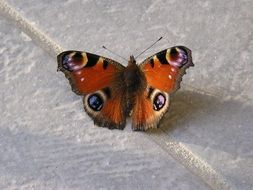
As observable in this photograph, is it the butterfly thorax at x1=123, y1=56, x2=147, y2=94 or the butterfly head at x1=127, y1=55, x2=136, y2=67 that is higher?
the butterfly head at x1=127, y1=55, x2=136, y2=67

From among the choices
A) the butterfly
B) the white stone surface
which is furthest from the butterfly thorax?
the white stone surface

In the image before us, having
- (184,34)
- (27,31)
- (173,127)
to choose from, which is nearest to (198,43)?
(184,34)

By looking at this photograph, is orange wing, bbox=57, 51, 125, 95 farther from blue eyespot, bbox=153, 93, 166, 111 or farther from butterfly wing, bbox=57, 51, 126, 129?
blue eyespot, bbox=153, 93, 166, 111

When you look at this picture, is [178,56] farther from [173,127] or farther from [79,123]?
[79,123]

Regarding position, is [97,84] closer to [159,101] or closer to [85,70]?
[85,70]

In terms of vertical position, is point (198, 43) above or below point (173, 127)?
above

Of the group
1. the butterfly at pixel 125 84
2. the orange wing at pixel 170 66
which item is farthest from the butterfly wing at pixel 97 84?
the orange wing at pixel 170 66
